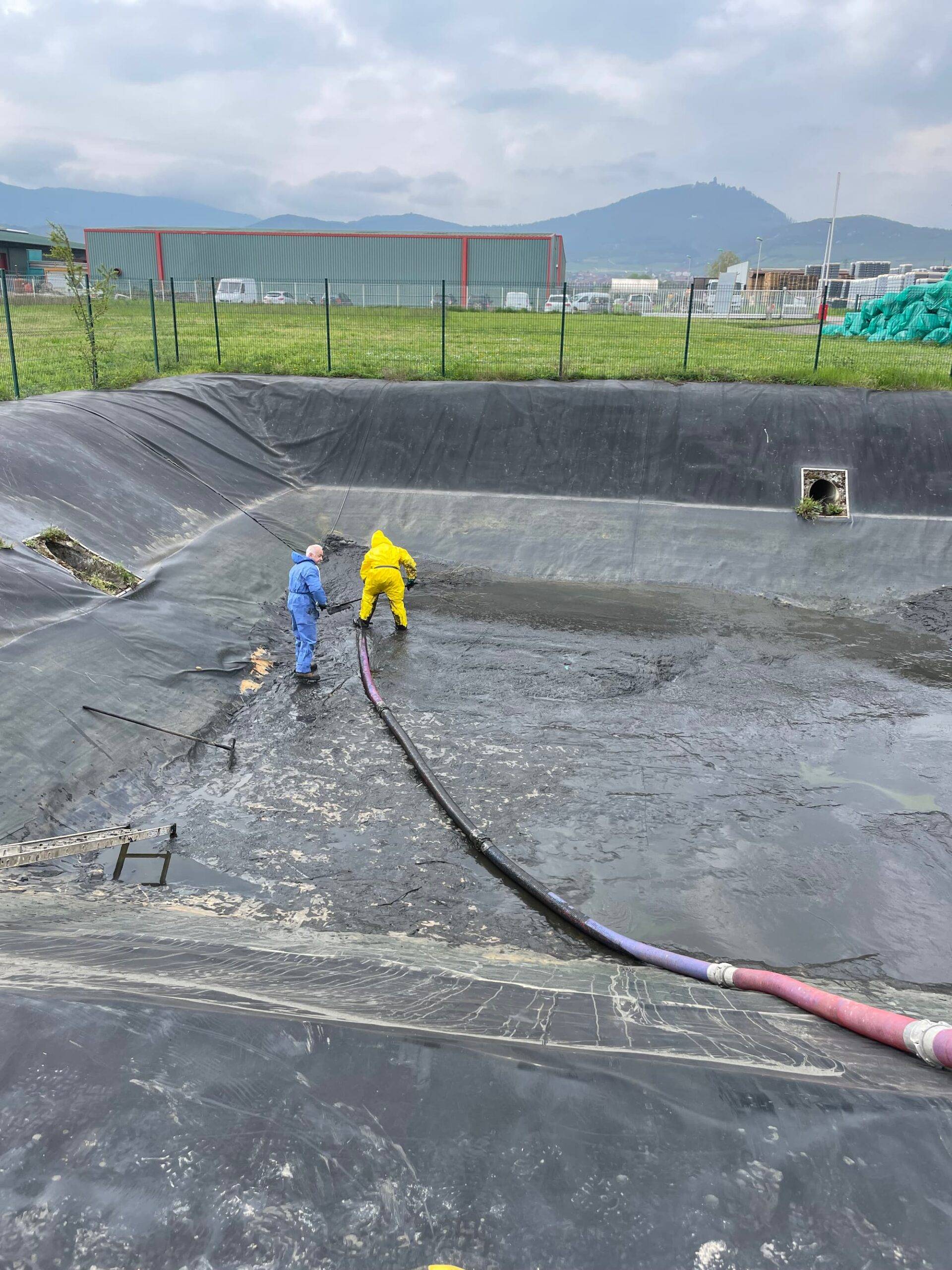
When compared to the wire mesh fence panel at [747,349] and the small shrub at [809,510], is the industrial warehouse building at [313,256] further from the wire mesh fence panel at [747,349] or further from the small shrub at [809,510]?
the small shrub at [809,510]

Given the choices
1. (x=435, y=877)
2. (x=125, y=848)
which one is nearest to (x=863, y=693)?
(x=435, y=877)

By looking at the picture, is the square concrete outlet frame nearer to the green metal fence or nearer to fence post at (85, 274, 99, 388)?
the green metal fence

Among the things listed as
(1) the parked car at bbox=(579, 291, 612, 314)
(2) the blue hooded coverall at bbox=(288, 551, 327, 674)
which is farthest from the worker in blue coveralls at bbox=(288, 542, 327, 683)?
(1) the parked car at bbox=(579, 291, 612, 314)

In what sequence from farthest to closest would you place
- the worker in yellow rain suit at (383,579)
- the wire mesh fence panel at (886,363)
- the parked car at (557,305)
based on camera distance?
the parked car at (557,305) → the wire mesh fence panel at (886,363) → the worker in yellow rain suit at (383,579)

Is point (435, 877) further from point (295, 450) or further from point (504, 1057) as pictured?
point (295, 450)

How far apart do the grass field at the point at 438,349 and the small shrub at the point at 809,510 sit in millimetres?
3399

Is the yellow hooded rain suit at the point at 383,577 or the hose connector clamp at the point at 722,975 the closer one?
the hose connector clamp at the point at 722,975

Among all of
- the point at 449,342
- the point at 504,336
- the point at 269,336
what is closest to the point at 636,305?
the point at 504,336

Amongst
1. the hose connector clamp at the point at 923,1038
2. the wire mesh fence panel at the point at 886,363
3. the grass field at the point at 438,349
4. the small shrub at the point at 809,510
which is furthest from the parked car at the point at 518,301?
the hose connector clamp at the point at 923,1038

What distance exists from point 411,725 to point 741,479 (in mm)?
9016

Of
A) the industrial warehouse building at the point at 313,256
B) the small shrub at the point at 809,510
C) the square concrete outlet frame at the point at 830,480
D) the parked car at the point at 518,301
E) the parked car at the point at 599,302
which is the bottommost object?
the small shrub at the point at 809,510

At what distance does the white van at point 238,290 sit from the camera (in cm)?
3575

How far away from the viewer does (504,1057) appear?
9.79 ft

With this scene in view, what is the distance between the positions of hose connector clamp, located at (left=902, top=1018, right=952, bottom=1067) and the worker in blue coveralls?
23.5ft
